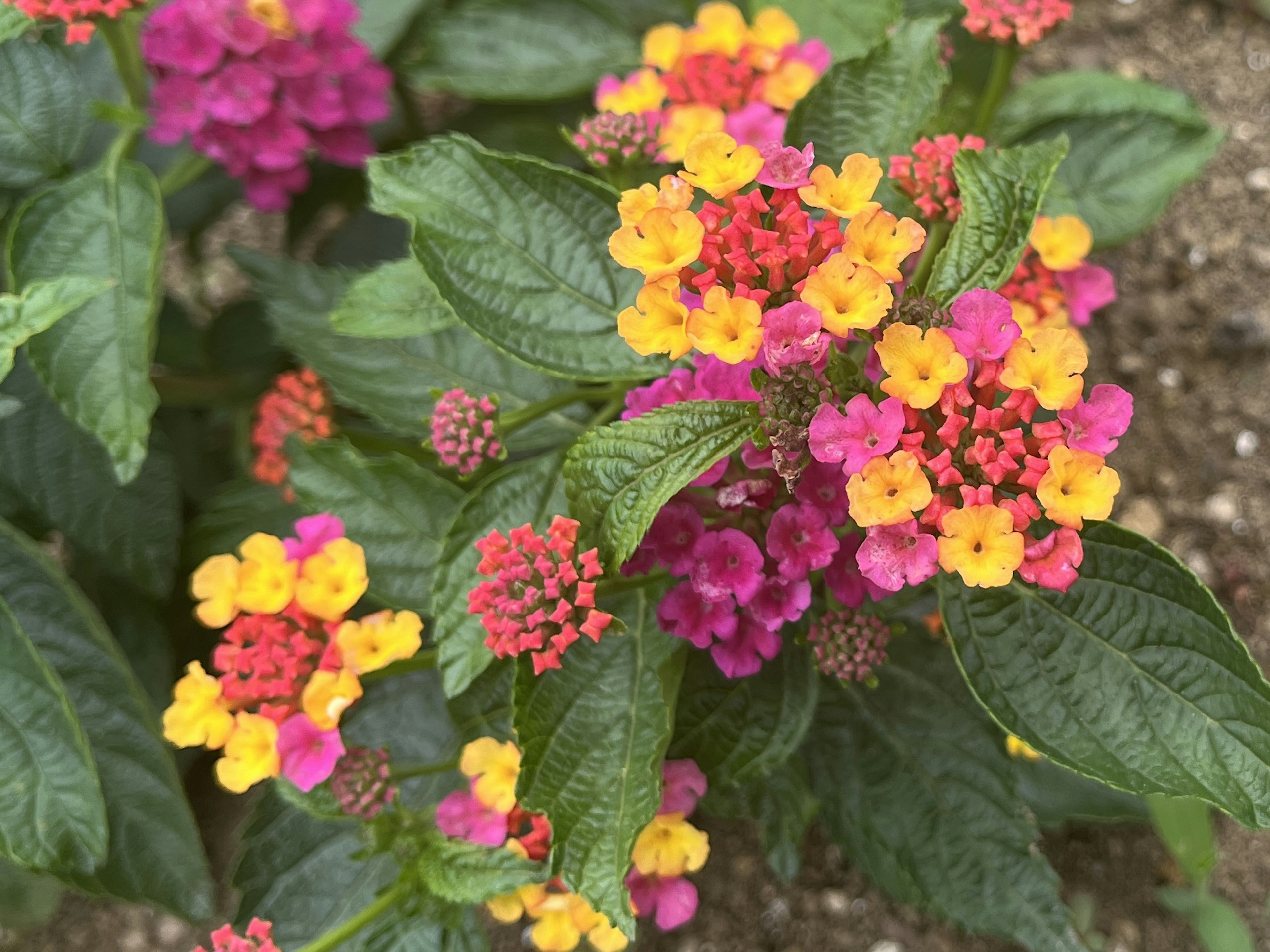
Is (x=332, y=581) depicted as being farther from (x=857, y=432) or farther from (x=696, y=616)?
(x=857, y=432)

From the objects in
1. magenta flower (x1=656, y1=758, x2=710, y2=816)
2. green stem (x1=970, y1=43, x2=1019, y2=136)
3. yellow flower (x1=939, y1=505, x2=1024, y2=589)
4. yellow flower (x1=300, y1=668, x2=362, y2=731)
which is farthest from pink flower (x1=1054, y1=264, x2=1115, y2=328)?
yellow flower (x1=300, y1=668, x2=362, y2=731)

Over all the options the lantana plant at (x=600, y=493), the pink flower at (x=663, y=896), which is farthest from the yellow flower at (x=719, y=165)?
the pink flower at (x=663, y=896)

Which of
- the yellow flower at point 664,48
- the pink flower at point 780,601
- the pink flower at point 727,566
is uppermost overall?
the yellow flower at point 664,48

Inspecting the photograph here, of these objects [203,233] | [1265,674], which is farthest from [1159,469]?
[203,233]

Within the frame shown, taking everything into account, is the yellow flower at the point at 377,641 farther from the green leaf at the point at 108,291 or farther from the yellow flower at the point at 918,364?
the yellow flower at the point at 918,364

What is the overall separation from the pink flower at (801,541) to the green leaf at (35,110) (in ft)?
3.71

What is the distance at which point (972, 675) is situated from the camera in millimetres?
996

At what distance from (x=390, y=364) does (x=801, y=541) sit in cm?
71

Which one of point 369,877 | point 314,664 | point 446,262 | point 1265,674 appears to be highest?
point 446,262

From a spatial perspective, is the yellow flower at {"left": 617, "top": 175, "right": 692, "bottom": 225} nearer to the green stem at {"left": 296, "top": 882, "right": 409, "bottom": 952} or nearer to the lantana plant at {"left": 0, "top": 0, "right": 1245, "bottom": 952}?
the lantana plant at {"left": 0, "top": 0, "right": 1245, "bottom": 952}

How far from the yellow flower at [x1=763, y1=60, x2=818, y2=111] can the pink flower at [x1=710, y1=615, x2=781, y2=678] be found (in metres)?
0.67

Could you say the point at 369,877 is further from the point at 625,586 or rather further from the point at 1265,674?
the point at 1265,674

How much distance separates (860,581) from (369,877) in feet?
2.48

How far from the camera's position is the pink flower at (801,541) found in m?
0.96
